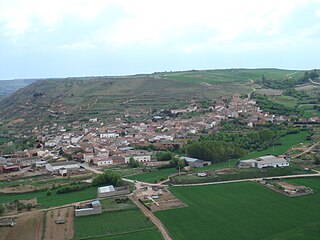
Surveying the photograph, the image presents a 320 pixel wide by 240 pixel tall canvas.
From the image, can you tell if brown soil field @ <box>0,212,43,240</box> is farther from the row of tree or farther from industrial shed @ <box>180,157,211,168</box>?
the row of tree

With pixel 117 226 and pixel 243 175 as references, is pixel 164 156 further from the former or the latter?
pixel 117 226

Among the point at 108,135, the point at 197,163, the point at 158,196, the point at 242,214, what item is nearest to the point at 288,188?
the point at 242,214

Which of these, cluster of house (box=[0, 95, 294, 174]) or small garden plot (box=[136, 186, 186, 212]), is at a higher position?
cluster of house (box=[0, 95, 294, 174])

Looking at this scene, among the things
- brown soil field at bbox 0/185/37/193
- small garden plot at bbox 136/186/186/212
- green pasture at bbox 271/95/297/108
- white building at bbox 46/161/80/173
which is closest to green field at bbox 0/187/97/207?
brown soil field at bbox 0/185/37/193

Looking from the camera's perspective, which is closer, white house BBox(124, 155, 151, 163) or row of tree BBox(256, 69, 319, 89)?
white house BBox(124, 155, 151, 163)

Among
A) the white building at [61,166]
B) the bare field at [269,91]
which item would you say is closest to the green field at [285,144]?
the white building at [61,166]

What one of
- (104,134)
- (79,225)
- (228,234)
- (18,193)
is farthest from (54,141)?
(228,234)
